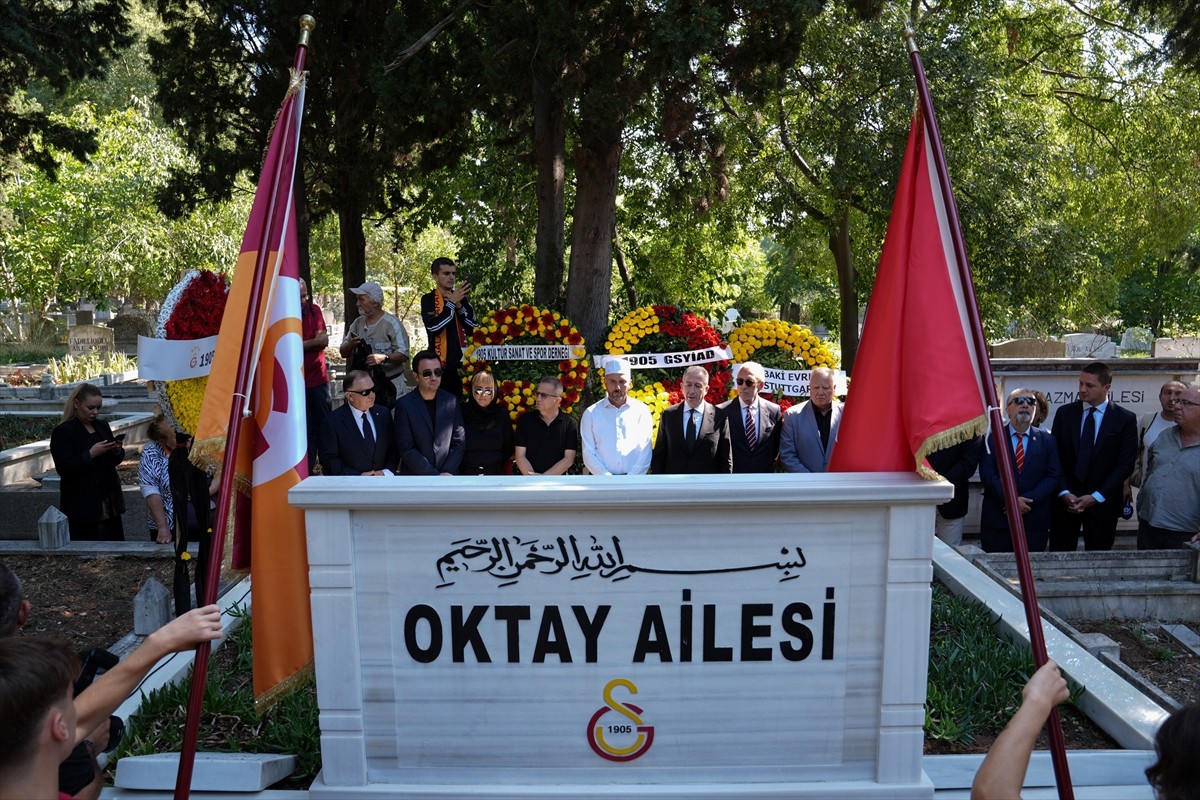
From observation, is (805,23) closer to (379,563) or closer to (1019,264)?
(1019,264)

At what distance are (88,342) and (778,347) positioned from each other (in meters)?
23.4

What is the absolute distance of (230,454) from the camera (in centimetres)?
388

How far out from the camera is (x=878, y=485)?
12.7 feet

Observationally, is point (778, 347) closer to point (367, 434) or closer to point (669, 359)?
point (669, 359)

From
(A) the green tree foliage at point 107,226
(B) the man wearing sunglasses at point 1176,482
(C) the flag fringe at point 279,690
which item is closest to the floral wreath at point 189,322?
(C) the flag fringe at point 279,690

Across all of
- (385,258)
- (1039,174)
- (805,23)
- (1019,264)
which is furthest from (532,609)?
(385,258)

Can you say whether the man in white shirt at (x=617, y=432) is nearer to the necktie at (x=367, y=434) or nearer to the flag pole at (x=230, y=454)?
the necktie at (x=367, y=434)

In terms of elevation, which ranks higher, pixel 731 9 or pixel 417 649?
pixel 731 9

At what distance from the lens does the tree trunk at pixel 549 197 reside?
12.7m

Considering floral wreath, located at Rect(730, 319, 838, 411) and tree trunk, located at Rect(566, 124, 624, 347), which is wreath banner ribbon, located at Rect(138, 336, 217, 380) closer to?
floral wreath, located at Rect(730, 319, 838, 411)

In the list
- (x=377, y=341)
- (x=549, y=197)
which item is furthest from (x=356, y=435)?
(x=549, y=197)

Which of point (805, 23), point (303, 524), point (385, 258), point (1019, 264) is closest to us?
point (303, 524)

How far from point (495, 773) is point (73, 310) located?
159 ft

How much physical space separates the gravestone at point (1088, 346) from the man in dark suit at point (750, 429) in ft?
77.8
